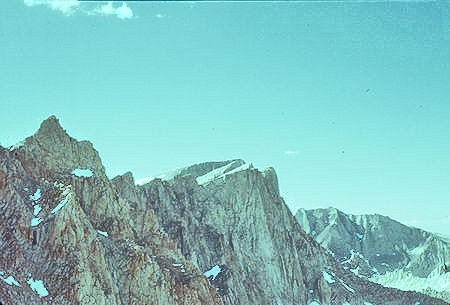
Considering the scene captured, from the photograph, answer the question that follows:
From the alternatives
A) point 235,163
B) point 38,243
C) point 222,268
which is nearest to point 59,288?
point 38,243

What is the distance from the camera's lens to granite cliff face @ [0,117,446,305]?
62812 mm

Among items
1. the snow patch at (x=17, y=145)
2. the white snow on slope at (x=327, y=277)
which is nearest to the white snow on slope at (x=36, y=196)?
the snow patch at (x=17, y=145)

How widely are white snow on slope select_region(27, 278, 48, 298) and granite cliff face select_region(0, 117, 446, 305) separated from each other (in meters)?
0.13

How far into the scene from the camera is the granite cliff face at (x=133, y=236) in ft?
206

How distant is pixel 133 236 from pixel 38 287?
2397 cm

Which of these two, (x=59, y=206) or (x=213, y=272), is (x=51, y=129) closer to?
(x=59, y=206)

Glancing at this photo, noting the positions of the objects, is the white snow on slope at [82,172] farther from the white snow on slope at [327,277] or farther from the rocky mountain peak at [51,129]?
the white snow on slope at [327,277]

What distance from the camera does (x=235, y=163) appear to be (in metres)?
158

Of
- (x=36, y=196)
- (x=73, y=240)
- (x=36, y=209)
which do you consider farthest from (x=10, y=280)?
(x=36, y=196)

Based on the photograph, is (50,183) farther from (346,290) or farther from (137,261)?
(346,290)

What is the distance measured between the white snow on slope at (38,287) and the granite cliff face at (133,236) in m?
0.13

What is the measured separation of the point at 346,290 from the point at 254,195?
151ft

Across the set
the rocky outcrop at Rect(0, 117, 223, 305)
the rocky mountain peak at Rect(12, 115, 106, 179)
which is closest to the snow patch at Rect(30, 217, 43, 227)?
the rocky outcrop at Rect(0, 117, 223, 305)

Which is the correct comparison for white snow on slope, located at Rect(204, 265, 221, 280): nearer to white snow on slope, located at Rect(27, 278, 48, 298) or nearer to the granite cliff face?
the granite cliff face
